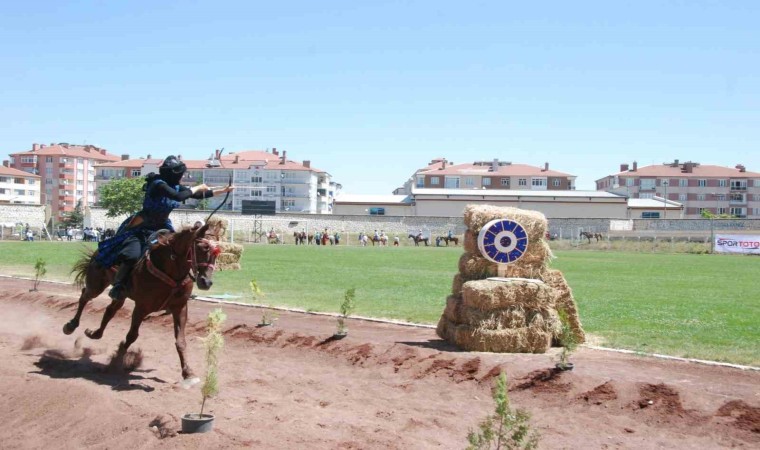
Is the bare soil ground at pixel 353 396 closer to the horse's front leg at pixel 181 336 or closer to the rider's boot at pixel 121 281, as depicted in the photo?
the horse's front leg at pixel 181 336

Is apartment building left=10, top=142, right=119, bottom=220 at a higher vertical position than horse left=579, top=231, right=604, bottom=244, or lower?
higher

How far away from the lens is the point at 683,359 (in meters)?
11.8

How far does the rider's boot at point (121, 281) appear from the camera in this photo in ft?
36.9

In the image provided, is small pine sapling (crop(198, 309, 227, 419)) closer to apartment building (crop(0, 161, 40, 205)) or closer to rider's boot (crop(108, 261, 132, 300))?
rider's boot (crop(108, 261, 132, 300))

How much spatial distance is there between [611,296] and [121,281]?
17.0m

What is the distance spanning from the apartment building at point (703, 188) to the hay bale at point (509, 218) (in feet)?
454

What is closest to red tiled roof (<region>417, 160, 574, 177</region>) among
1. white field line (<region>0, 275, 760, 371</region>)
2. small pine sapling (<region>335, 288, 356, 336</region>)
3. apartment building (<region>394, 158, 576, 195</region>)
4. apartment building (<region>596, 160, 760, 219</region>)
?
apartment building (<region>394, 158, 576, 195</region>)

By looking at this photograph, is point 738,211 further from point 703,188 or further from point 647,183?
point 647,183

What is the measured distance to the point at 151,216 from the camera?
38.4 feet

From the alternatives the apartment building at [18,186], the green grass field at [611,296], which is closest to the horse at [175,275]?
the green grass field at [611,296]

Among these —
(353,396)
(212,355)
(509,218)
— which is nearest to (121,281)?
(212,355)

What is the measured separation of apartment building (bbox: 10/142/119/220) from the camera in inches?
6329

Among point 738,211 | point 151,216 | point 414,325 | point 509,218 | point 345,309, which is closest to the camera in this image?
point 151,216

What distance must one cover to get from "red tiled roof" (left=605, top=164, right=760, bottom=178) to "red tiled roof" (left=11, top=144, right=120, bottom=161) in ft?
388
